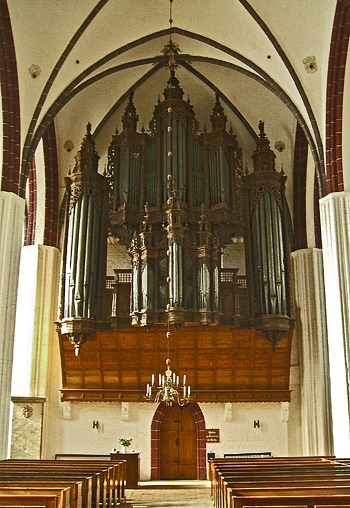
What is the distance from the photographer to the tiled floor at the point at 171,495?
42.9 feet

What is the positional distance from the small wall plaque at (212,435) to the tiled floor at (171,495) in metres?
1.25

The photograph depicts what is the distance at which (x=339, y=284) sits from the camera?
13.8 meters

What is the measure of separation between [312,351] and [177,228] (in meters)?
5.73

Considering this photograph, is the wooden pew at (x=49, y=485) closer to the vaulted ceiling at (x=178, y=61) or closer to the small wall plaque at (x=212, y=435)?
the vaulted ceiling at (x=178, y=61)

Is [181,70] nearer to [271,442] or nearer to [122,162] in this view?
[122,162]

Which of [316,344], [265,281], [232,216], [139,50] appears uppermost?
[139,50]

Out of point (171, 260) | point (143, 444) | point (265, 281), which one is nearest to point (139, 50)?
point (171, 260)

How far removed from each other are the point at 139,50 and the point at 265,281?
26.7 feet

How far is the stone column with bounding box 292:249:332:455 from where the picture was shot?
17438 mm

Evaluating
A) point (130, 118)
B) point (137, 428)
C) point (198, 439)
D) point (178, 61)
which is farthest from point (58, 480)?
point (178, 61)

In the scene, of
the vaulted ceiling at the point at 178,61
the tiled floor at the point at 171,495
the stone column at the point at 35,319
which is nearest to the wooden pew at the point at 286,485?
the tiled floor at the point at 171,495

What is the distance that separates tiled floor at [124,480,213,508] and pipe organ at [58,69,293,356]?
4.33 meters

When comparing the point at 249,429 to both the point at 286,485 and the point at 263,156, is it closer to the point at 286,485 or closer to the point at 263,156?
the point at 263,156

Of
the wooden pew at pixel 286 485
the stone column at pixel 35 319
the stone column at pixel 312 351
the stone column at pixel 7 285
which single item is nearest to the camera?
the wooden pew at pixel 286 485
